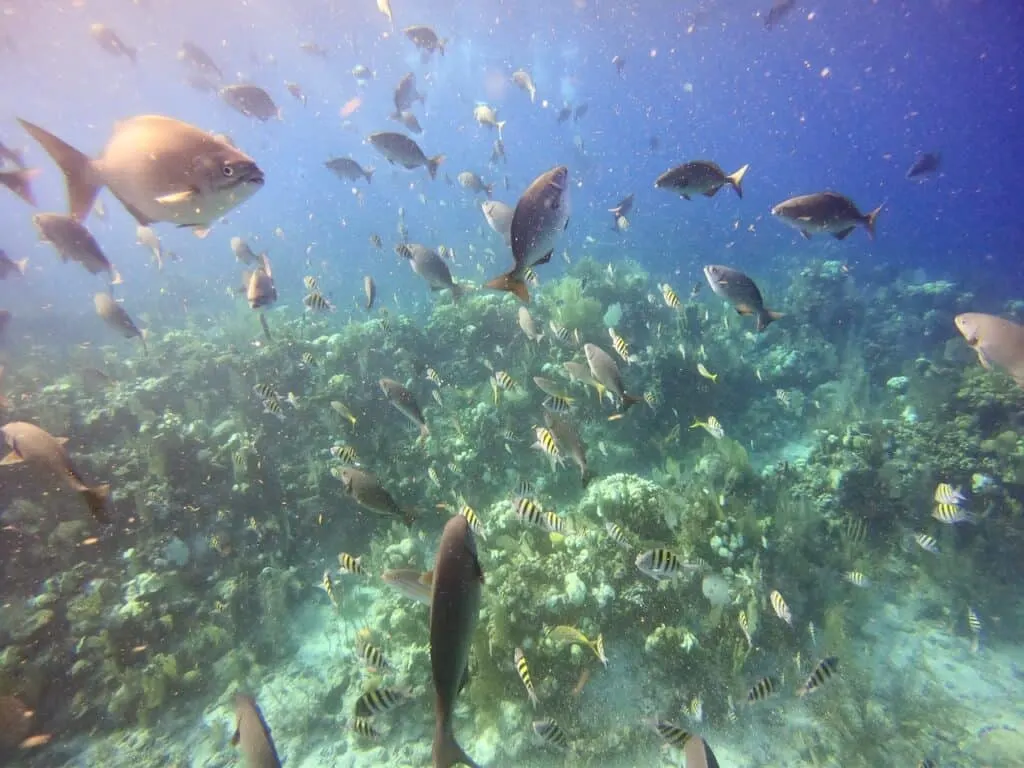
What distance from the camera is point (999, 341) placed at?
4926mm

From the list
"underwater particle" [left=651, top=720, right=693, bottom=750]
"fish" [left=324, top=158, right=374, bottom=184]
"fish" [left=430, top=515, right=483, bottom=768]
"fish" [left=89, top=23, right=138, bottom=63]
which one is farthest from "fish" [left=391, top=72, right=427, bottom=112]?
"fish" [left=89, top=23, right=138, bottom=63]

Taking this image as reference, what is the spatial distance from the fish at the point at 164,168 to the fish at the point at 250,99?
351 inches

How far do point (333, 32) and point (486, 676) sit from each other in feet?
158

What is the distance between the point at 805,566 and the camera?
21.1 feet

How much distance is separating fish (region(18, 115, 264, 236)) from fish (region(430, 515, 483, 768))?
2364 mm

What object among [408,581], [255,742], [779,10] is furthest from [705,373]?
[779,10]

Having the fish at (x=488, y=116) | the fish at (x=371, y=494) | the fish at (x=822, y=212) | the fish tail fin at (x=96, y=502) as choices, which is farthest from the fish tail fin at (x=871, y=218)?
the fish at (x=488, y=116)

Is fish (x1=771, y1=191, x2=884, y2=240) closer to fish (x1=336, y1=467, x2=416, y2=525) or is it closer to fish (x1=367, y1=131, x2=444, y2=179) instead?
fish (x1=336, y1=467, x2=416, y2=525)

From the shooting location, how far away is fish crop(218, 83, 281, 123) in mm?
9656

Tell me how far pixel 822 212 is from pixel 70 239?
8.46 m

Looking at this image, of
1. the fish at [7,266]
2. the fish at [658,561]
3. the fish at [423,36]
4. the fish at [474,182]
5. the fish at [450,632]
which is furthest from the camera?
the fish at [474,182]

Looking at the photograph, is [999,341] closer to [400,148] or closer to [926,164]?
[400,148]

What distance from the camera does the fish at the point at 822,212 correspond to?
5.07 m

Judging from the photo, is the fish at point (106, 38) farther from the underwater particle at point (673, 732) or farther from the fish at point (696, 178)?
the underwater particle at point (673, 732)
